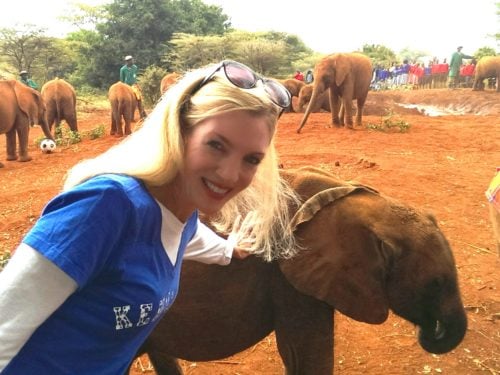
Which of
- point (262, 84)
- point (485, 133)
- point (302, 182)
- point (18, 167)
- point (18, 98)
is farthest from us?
point (485, 133)

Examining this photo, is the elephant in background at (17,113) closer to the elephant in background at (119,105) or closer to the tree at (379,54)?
A: the elephant in background at (119,105)

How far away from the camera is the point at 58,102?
14.4 metres

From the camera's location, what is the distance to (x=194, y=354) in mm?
2562

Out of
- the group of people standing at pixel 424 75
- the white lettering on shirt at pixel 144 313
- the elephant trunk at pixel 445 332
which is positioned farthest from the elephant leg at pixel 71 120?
the group of people standing at pixel 424 75

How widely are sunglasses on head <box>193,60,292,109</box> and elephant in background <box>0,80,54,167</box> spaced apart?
11139 millimetres

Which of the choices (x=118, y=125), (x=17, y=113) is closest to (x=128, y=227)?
(x=17, y=113)

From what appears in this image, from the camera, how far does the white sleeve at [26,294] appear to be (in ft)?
3.83

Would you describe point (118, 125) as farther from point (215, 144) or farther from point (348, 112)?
point (215, 144)

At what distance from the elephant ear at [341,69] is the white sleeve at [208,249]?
12.5 m

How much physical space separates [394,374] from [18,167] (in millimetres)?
10005

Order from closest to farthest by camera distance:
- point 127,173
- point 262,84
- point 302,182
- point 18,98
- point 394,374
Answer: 1. point 127,173
2. point 262,84
3. point 302,182
4. point 394,374
5. point 18,98

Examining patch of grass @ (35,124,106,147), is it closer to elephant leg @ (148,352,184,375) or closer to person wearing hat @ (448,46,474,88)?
elephant leg @ (148,352,184,375)

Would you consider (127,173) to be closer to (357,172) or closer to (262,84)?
(262,84)

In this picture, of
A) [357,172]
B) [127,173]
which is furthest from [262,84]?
[357,172]
